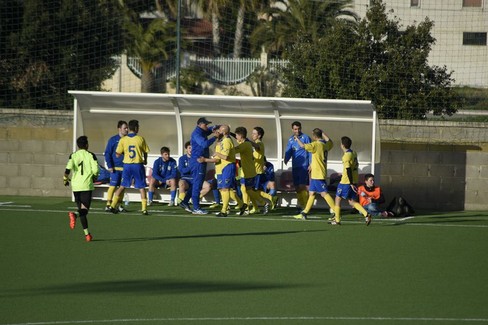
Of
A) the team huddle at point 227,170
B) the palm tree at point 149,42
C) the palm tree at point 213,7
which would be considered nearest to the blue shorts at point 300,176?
the team huddle at point 227,170

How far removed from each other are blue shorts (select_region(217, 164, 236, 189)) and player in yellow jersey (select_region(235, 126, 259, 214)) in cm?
34

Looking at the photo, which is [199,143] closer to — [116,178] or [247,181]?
[247,181]

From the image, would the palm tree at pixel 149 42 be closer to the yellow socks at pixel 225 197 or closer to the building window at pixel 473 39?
the building window at pixel 473 39

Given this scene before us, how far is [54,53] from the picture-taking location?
3039 cm

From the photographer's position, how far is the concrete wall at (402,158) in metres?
21.6

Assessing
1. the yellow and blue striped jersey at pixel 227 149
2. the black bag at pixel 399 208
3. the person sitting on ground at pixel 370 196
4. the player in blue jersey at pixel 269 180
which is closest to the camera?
the yellow and blue striped jersey at pixel 227 149

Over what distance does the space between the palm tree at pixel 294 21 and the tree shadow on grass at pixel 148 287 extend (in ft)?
66.8

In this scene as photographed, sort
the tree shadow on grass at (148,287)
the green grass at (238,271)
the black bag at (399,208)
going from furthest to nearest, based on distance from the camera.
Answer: the black bag at (399,208)
the tree shadow on grass at (148,287)
the green grass at (238,271)

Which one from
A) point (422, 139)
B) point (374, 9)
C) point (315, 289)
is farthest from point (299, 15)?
point (315, 289)

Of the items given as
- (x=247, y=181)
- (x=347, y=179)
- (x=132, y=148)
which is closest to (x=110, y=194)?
(x=132, y=148)

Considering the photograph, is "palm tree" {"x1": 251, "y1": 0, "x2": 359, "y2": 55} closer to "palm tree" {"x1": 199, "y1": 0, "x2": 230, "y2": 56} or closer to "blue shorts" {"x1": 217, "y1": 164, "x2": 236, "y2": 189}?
"palm tree" {"x1": 199, "y1": 0, "x2": 230, "y2": 56}

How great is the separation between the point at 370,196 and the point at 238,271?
794cm

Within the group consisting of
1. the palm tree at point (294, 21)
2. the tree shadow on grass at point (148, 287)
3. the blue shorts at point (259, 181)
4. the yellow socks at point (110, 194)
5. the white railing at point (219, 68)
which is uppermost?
the palm tree at point (294, 21)

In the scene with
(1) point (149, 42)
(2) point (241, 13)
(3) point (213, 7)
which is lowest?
(1) point (149, 42)
